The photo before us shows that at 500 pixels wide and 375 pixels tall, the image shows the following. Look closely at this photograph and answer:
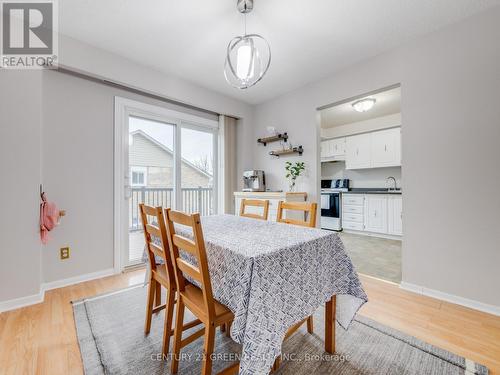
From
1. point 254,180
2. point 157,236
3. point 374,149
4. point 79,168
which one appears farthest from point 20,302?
point 374,149

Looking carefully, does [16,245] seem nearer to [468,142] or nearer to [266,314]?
[266,314]

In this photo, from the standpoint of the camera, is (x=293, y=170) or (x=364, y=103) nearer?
(x=293, y=170)

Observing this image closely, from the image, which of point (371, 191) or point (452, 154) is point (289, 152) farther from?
point (371, 191)

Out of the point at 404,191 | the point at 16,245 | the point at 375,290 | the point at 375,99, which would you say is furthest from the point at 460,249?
the point at 16,245

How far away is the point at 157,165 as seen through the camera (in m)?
3.23

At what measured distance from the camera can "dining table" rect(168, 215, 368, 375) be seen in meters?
0.96

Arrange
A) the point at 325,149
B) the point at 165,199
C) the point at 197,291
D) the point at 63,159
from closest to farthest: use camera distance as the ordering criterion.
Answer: the point at 197,291, the point at 63,159, the point at 165,199, the point at 325,149

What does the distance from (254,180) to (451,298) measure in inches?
106

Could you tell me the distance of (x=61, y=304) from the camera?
6.82ft

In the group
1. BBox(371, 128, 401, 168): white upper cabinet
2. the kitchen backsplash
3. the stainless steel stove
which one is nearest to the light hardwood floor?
the stainless steel stove

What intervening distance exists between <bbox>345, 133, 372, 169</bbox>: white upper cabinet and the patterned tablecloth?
416 centimetres

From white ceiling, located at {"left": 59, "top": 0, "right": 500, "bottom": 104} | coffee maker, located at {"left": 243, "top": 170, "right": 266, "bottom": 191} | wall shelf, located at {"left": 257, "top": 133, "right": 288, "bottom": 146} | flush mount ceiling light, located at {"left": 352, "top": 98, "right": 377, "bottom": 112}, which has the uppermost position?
white ceiling, located at {"left": 59, "top": 0, "right": 500, "bottom": 104}

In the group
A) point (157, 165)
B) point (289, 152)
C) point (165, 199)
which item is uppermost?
point (289, 152)

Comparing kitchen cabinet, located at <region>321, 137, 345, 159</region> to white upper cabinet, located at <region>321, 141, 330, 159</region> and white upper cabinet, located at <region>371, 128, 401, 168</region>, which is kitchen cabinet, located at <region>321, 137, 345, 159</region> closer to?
white upper cabinet, located at <region>321, 141, 330, 159</region>
